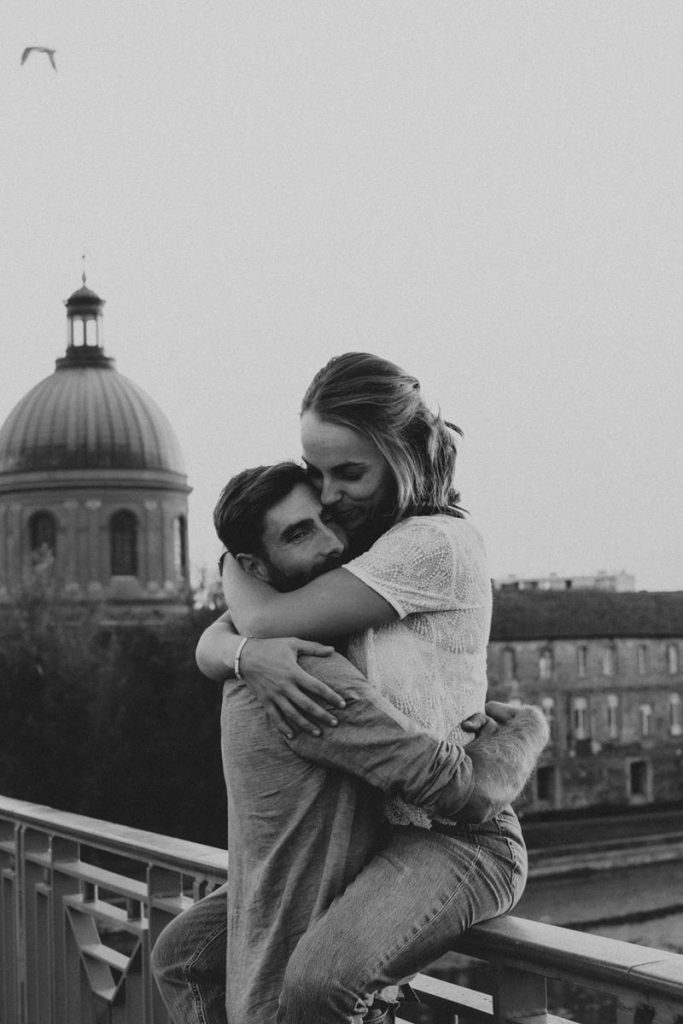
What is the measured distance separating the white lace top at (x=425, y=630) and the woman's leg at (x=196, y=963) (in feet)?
1.50

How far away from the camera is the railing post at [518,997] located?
2402 millimetres

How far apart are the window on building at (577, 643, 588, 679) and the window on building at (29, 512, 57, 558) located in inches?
693

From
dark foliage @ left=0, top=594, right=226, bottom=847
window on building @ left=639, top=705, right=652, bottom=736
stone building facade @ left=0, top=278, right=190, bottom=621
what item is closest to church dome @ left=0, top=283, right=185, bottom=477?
stone building facade @ left=0, top=278, right=190, bottom=621

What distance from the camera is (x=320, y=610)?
242 cm

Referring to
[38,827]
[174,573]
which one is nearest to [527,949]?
[38,827]

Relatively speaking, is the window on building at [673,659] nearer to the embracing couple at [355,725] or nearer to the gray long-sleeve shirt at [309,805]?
the embracing couple at [355,725]

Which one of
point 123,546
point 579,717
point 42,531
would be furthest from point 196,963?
point 579,717

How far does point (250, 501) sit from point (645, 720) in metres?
50.8

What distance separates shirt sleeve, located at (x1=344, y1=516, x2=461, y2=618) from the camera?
2400 mm

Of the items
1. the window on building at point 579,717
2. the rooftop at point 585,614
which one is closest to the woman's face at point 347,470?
the rooftop at point 585,614

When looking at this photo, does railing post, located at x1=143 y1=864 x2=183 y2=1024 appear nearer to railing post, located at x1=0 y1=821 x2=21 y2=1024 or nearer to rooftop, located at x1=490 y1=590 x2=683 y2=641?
railing post, located at x1=0 y1=821 x2=21 y2=1024

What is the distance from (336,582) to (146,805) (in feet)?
101

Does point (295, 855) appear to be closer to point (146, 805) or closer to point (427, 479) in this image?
point (427, 479)

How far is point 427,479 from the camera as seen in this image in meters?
2.61
